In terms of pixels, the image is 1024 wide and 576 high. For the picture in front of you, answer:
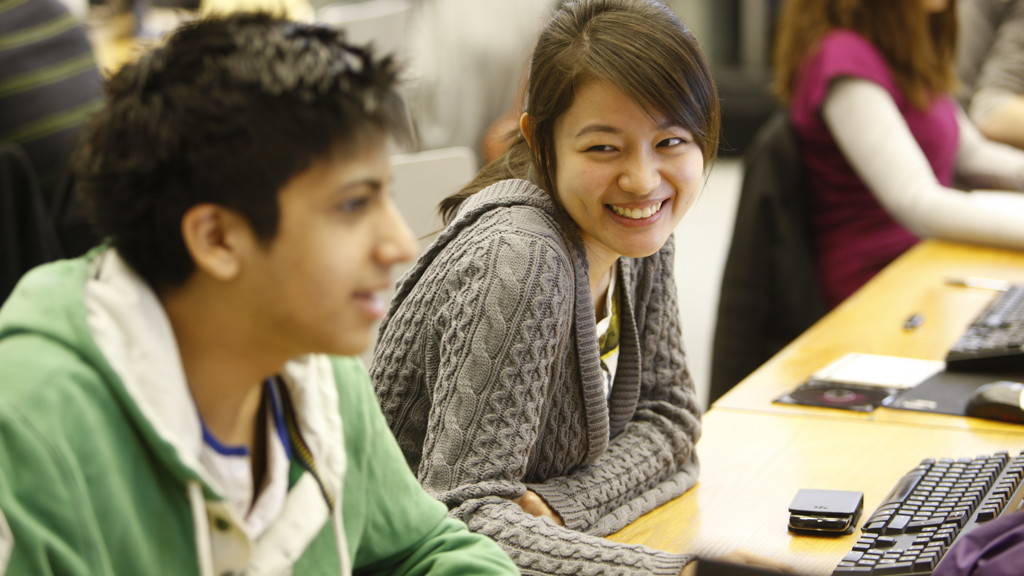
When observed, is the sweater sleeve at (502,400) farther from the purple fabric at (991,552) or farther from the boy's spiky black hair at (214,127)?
the boy's spiky black hair at (214,127)

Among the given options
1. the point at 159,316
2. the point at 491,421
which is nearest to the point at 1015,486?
the point at 491,421

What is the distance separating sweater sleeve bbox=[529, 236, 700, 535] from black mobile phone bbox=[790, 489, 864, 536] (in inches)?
6.3

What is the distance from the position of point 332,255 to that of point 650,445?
737 millimetres

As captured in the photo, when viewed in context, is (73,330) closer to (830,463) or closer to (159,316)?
(159,316)

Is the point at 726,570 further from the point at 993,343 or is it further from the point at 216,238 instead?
the point at 993,343

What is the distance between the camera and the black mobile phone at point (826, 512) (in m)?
1.39

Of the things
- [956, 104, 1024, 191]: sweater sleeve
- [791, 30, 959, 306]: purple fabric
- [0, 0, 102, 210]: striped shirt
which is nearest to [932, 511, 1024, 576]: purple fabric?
[791, 30, 959, 306]: purple fabric

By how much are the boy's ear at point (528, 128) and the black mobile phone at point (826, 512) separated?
51 cm

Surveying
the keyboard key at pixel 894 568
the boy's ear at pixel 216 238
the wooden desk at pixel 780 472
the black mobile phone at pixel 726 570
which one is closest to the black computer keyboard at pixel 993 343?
the wooden desk at pixel 780 472

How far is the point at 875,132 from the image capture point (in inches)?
102

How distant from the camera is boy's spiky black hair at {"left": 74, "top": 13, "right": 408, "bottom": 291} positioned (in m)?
0.87

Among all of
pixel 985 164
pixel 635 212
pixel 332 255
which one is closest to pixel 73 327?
pixel 332 255

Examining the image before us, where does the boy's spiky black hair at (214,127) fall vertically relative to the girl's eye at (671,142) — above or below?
above

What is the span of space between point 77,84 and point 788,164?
5.17ft
